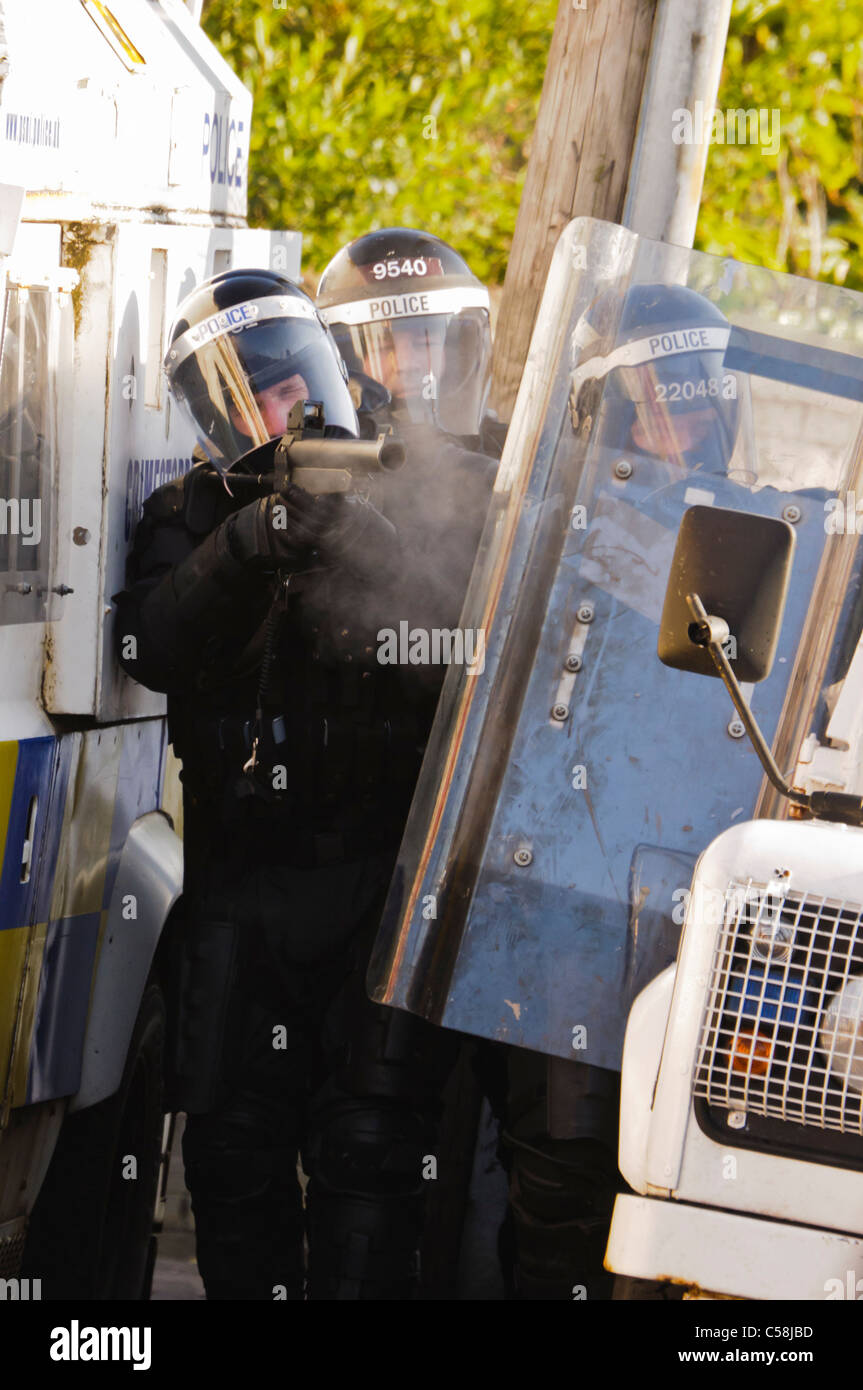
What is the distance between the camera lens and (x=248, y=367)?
3408mm

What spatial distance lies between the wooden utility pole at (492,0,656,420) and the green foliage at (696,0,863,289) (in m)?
3.61

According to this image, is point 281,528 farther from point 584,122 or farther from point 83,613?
point 584,122

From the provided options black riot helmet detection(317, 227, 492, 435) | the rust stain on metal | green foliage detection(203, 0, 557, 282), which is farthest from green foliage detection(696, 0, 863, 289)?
the rust stain on metal

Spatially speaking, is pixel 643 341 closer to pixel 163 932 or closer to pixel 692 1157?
pixel 692 1157

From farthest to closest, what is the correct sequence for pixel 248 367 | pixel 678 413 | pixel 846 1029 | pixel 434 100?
pixel 434 100 → pixel 248 367 → pixel 678 413 → pixel 846 1029

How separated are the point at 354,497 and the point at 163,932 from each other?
120 cm

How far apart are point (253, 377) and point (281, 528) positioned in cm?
46

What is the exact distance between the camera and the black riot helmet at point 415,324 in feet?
12.4

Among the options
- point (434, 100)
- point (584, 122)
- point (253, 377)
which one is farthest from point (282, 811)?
point (434, 100)

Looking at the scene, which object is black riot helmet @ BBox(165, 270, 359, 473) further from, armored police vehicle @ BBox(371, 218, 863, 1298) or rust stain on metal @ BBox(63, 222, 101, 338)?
armored police vehicle @ BBox(371, 218, 863, 1298)

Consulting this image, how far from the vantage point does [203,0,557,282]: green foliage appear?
8.08 meters

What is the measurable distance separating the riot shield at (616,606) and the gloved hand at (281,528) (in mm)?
422

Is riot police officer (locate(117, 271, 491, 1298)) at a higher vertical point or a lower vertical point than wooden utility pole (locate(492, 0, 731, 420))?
lower

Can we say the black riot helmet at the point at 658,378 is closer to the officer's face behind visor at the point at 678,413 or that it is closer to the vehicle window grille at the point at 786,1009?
the officer's face behind visor at the point at 678,413
